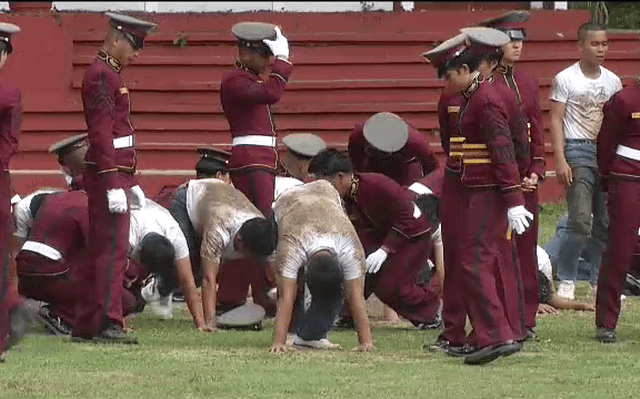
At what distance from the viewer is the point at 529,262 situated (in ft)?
35.3

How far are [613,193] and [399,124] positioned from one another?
1728mm


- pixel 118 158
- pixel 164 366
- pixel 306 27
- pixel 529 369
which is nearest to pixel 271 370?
pixel 164 366

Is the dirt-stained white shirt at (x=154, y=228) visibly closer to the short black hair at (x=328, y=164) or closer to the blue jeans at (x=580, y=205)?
the short black hair at (x=328, y=164)

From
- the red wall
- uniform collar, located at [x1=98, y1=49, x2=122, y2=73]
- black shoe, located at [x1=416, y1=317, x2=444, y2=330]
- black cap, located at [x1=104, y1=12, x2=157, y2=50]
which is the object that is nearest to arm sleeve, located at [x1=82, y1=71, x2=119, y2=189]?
uniform collar, located at [x1=98, y1=49, x2=122, y2=73]

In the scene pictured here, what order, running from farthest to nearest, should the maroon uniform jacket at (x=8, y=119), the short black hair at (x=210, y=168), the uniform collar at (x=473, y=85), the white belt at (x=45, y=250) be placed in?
1. the short black hair at (x=210, y=168)
2. the white belt at (x=45, y=250)
3. the uniform collar at (x=473, y=85)
4. the maroon uniform jacket at (x=8, y=119)

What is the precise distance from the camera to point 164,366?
9156mm

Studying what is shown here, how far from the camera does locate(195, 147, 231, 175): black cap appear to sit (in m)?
12.2

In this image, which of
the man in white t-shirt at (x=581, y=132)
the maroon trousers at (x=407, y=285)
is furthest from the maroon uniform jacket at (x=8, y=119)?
the man in white t-shirt at (x=581, y=132)

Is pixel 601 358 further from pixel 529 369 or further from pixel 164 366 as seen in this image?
pixel 164 366

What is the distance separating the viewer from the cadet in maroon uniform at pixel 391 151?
38.4 feet

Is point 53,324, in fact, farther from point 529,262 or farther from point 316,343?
point 529,262

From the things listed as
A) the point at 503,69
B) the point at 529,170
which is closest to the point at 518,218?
the point at 529,170

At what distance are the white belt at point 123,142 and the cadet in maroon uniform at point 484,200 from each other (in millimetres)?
1843

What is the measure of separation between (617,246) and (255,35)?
2.56 m
